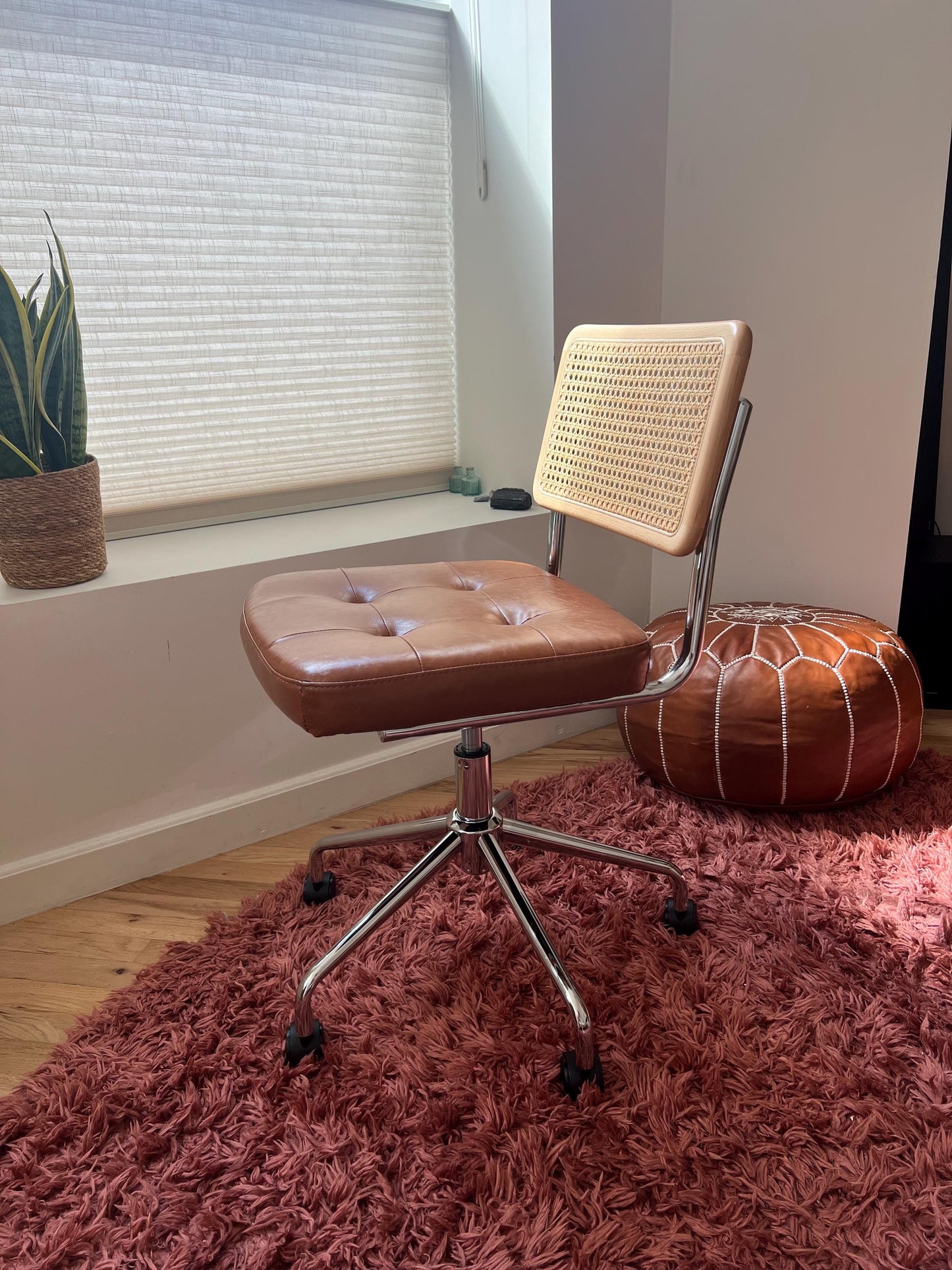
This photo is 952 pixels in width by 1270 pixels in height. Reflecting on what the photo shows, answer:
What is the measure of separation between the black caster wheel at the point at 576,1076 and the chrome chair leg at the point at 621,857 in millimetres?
300

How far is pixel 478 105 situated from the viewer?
6.16 feet

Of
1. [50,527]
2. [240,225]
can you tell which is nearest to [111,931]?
[50,527]

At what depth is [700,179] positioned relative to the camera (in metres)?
1.88

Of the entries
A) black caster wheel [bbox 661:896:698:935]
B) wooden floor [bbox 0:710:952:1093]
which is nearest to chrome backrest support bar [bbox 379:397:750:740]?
black caster wheel [bbox 661:896:698:935]

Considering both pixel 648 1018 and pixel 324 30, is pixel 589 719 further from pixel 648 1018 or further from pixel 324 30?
pixel 324 30

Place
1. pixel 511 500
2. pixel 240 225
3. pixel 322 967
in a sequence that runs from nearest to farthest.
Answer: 1. pixel 322 967
2. pixel 240 225
3. pixel 511 500

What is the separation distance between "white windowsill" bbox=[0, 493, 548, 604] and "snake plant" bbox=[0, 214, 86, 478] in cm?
20

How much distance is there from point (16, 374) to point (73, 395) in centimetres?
9

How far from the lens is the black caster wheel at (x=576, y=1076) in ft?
3.59

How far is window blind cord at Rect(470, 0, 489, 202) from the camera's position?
185cm

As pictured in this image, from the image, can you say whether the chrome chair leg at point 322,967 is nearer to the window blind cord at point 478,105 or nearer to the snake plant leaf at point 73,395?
the snake plant leaf at point 73,395

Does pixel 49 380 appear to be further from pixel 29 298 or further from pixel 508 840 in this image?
pixel 508 840

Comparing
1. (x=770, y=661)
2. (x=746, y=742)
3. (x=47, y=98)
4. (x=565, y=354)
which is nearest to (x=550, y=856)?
(x=746, y=742)

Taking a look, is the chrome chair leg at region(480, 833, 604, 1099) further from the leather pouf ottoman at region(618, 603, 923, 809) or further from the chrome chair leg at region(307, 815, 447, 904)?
the leather pouf ottoman at region(618, 603, 923, 809)
